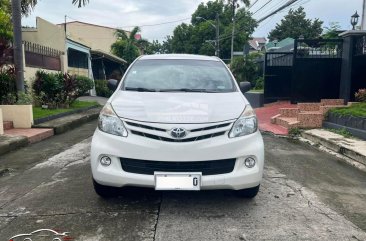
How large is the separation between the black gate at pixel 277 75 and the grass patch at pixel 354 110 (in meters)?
4.33

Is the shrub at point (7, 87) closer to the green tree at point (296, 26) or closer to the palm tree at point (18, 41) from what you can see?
the palm tree at point (18, 41)

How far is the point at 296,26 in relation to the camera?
6241 centimetres

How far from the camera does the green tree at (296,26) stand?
201 ft

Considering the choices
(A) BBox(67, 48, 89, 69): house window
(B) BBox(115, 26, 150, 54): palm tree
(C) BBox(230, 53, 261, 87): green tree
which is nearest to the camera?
(C) BBox(230, 53, 261, 87): green tree

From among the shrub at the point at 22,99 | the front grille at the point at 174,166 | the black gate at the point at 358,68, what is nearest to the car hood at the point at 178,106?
the front grille at the point at 174,166

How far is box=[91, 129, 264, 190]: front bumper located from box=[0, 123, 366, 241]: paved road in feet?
1.22

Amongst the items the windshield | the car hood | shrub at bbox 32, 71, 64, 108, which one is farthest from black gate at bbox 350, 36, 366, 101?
shrub at bbox 32, 71, 64, 108

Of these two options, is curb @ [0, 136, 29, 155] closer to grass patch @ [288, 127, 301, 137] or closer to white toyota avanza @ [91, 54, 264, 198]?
white toyota avanza @ [91, 54, 264, 198]

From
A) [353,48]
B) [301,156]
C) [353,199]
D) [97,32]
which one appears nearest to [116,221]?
[353,199]

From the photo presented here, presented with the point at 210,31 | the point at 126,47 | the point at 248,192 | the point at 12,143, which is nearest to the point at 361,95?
the point at 248,192

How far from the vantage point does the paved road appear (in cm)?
324

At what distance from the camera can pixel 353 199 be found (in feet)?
14.1

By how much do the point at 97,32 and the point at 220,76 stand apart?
41.0m

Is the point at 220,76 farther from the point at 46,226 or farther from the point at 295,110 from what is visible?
the point at 295,110
